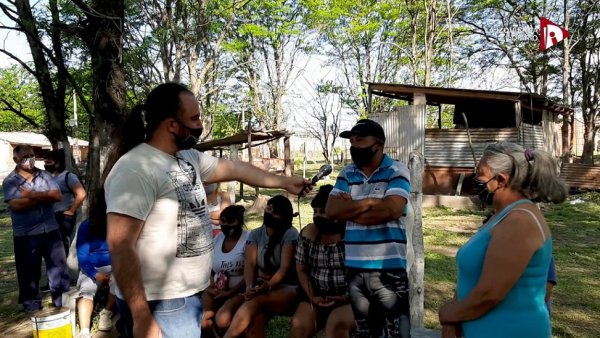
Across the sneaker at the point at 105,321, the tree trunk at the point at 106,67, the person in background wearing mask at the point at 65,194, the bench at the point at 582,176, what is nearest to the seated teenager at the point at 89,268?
the sneaker at the point at 105,321

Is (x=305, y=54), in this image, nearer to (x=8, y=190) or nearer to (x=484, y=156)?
(x=8, y=190)

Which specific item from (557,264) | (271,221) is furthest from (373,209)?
(557,264)

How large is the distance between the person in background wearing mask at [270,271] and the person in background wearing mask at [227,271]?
172 mm

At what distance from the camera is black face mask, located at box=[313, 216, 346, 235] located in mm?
3526

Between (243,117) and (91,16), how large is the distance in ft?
93.4

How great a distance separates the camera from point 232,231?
4199 millimetres

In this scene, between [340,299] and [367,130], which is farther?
[340,299]

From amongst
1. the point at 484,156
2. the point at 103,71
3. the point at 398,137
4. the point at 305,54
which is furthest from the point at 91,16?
the point at 305,54

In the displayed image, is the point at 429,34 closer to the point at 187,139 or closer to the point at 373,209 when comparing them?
the point at 373,209

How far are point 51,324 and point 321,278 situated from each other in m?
2.26

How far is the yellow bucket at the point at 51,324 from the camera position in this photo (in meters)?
3.58

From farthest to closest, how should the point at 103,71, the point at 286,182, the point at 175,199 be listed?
the point at 103,71 → the point at 286,182 → the point at 175,199

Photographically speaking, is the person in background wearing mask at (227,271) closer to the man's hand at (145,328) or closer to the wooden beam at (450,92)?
the man's hand at (145,328)

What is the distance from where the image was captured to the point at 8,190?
15.9 ft
